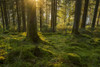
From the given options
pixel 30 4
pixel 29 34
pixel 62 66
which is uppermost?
pixel 30 4

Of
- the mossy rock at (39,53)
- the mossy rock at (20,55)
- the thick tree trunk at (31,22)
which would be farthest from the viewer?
the thick tree trunk at (31,22)

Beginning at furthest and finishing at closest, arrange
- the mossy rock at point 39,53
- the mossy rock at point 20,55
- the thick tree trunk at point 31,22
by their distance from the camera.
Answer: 1. the thick tree trunk at point 31,22
2. the mossy rock at point 39,53
3. the mossy rock at point 20,55

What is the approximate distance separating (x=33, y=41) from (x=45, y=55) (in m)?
2.14

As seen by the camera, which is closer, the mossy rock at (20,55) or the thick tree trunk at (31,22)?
the mossy rock at (20,55)

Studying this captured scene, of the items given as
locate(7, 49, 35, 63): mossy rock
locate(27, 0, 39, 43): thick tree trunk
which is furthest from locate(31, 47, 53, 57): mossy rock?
locate(27, 0, 39, 43): thick tree trunk

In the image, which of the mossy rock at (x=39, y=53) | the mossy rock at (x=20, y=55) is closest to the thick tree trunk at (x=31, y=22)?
the mossy rock at (x=39, y=53)

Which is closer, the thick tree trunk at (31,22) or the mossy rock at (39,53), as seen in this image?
the mossy rock at (39,53)

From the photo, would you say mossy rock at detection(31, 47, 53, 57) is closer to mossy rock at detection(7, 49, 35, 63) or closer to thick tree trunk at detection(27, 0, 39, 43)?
mossy rock at detection(7, 49, 35, 63)

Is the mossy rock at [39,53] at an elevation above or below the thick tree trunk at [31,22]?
below

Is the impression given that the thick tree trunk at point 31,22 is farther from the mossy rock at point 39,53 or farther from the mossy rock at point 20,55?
the mossy rock at point 20,55

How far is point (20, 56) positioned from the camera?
3.56m

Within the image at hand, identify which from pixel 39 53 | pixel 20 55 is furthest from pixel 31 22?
pixel 20 55

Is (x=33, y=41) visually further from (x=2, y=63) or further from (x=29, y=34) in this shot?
(x=2, y=63)

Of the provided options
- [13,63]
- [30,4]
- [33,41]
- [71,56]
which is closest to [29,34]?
[33,41]
